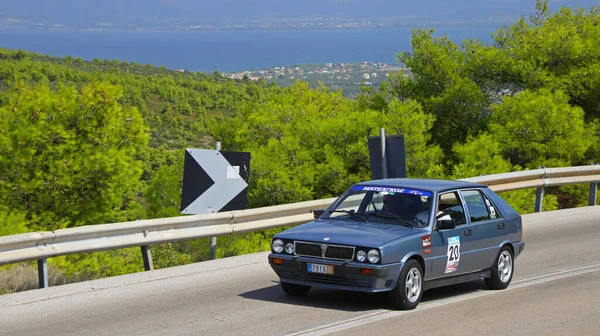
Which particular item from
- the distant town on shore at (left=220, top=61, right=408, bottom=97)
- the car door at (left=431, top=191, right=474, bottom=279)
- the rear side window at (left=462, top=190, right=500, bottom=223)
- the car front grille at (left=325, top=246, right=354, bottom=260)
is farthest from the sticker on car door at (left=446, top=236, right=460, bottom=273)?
the distant town on shore at (left=220, top=61, right=408, bottom=97)

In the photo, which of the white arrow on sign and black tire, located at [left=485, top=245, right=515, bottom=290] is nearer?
black tire, located at [left=485, top=245, right=515, bottom=290]

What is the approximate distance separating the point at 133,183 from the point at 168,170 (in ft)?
15.9

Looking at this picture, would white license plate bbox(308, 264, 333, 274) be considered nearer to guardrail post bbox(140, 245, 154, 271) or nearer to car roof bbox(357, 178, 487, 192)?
car roof bbox(357, 178, 487, 192)

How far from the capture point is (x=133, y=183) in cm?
2391

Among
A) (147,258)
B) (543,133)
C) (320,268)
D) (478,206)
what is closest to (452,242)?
(478,206)

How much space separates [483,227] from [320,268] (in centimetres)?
245

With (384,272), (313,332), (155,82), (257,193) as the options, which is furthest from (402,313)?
(155,82)

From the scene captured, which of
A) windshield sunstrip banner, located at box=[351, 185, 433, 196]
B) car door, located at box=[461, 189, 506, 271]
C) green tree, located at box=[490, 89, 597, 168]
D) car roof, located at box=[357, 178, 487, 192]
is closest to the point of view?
windshield sunstrip banner, located at box=[351, 185, 433, 196]

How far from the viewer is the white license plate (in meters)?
9.02

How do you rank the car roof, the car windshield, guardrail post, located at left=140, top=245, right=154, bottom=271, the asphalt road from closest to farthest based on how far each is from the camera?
the asphalt road
the car windshield
the car roof
guardrail post, located at left=140, top=245, right=154, bottom=271

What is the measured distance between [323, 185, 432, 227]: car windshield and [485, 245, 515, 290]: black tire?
1414 millimetres

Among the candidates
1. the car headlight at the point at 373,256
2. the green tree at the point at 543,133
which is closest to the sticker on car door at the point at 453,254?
the car headlight at the point at 373,256

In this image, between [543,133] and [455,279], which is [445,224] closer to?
[455,279]

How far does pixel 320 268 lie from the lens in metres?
9.05
